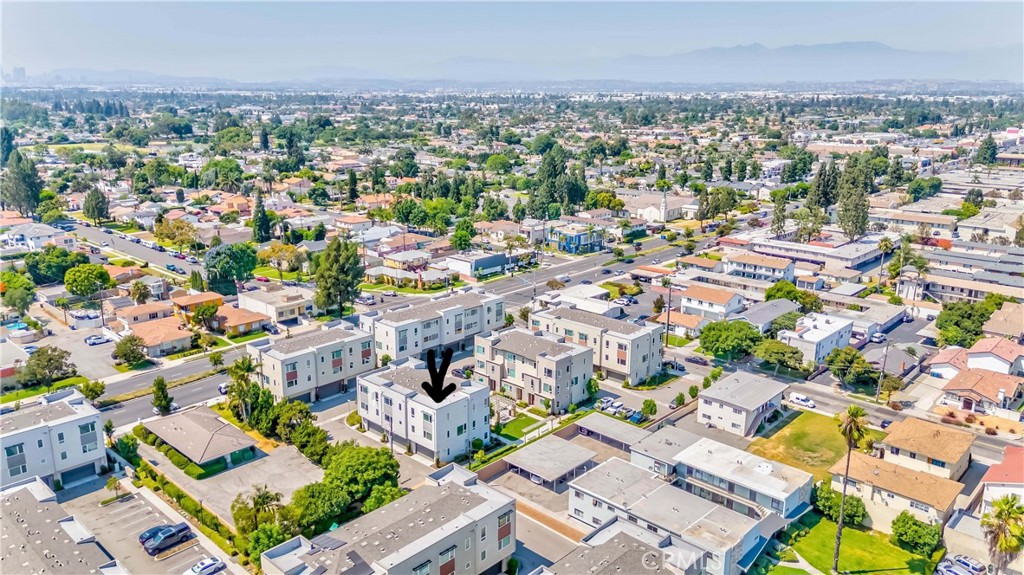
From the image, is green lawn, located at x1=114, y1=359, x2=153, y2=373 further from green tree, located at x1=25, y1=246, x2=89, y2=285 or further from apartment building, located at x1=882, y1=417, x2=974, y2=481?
apartment building, located at x1=882, y1=417, x2=974, y2=481

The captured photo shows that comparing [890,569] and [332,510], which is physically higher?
[332,510]

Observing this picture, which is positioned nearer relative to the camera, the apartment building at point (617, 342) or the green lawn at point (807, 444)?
the green lawn at point (807, 444)

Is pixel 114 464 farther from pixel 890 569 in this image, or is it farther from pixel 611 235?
pixel 611 235

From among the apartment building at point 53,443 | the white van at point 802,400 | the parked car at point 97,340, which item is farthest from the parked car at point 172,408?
the white van at point 802,400

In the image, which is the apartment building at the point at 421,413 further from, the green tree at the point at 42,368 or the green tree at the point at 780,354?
the green tree at the point at 42,368

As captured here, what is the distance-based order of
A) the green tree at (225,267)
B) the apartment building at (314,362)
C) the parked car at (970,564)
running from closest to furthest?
1. the parked car at (970,564)
2. the apartment building at (314,362)
3. the green tree at (225,267)

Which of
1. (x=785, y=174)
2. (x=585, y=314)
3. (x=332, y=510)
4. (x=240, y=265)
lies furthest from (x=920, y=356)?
(x=785, y=174)

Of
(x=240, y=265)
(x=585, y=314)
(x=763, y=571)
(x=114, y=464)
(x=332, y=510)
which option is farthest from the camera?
(x=240, y=265)

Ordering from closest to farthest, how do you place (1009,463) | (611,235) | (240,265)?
(1009,463)
(240,265)
(611,235)
